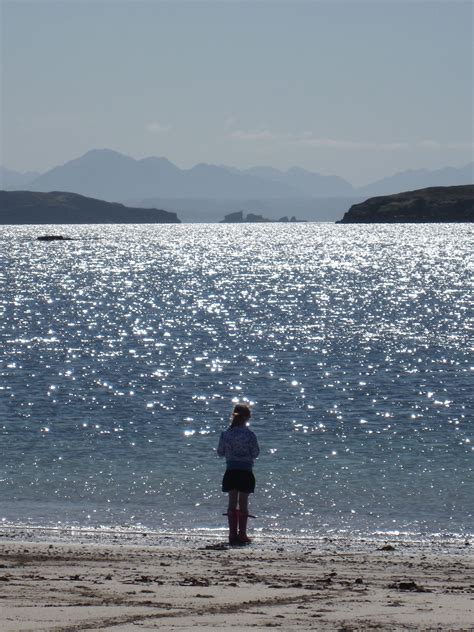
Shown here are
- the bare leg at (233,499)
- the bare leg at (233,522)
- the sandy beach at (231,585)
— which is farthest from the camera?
the bare leg at (233,499)

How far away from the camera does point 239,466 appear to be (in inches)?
691

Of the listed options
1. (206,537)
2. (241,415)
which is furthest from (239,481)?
(206,537)

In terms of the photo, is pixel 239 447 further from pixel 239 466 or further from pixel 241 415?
pixel 241 415

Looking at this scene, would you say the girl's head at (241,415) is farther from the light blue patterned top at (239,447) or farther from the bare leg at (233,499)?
the bare leg at (233,499)

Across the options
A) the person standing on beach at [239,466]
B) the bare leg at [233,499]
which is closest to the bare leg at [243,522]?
the person standing on beach at [239,466]

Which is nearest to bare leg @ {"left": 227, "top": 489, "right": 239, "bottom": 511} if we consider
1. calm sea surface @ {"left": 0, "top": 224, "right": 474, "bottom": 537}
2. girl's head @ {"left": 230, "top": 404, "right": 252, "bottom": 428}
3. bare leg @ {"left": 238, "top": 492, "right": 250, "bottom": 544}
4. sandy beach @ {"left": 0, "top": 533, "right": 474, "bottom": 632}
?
bare leg @ {"left": 238, "top": 492, "right": 250, "bottom": 544}

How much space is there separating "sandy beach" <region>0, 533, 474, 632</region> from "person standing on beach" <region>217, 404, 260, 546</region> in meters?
0.38

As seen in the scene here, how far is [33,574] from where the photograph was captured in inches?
525

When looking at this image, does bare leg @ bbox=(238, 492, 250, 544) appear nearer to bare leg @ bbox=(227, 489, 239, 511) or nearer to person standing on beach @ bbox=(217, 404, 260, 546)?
person standing on beach @ bbox=(217, 404, 260, 546)

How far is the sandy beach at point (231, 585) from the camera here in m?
10.5

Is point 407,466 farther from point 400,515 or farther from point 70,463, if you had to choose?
point 70,463

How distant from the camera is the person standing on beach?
17.2 metres

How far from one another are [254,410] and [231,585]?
21072mm

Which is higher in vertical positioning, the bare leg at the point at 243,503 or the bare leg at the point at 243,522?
the bare leg at the point at 243,503
